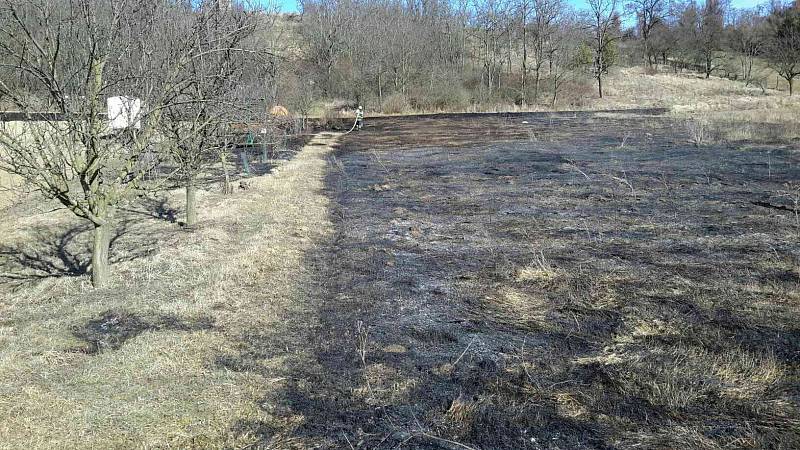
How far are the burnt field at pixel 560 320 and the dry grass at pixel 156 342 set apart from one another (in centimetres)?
41

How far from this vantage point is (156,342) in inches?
208

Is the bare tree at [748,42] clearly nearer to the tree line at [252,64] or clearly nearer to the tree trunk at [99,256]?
the tree line at [252,64]

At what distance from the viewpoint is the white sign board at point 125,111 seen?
671 cm

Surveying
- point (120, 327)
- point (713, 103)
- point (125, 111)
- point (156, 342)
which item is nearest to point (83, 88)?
point (125, 111)

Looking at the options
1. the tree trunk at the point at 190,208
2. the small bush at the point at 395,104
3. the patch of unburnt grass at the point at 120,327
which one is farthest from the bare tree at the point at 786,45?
the patch of unburnt grass at the point at 120,327

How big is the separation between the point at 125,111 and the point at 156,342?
9.72ft

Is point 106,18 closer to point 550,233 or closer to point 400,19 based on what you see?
point 550,233

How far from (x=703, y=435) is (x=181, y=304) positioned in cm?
481

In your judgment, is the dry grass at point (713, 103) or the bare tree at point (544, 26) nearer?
the dry grass at point (713, 103)

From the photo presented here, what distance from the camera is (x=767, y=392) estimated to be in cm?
418

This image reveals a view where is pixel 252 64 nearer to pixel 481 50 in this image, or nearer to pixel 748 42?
pixel 481 50

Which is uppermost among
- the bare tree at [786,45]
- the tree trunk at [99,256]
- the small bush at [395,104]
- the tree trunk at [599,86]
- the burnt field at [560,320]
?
the bare tree at [786,45]

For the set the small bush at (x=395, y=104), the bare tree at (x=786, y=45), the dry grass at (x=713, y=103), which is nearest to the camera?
the dry grass at (x=713, y=103)

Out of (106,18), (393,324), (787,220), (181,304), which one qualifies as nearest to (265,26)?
(106,18)
